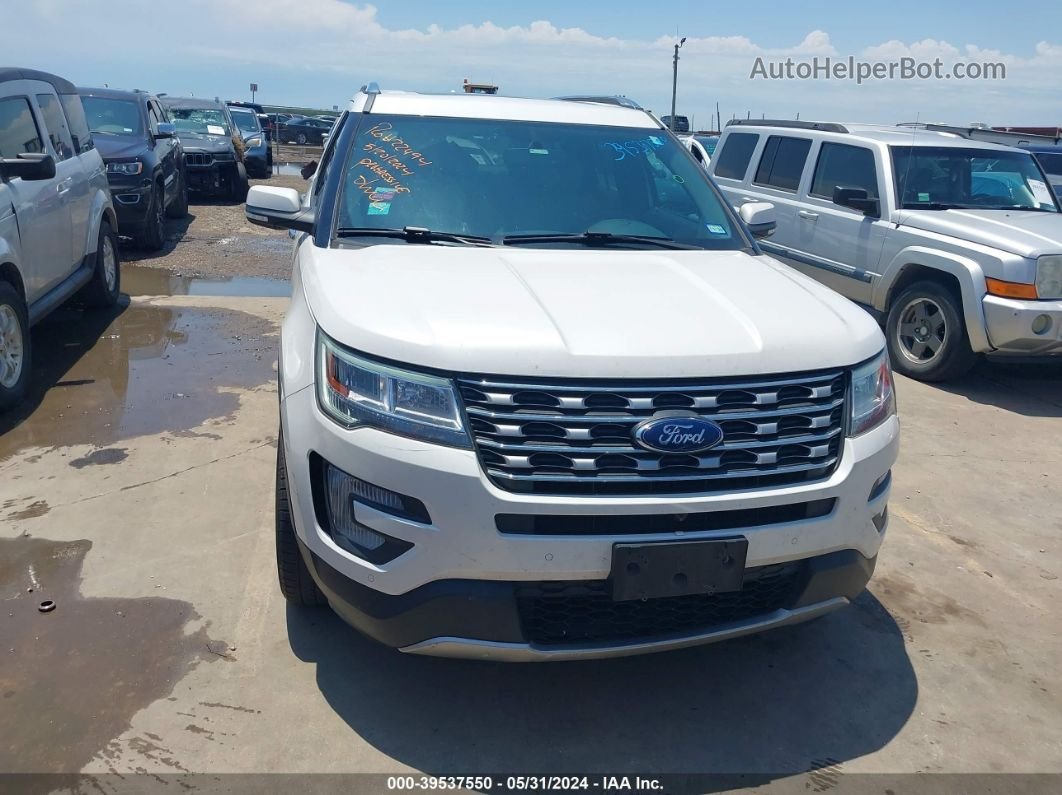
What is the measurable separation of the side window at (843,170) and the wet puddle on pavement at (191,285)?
17.4ft

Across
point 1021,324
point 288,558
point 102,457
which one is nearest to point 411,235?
point 288,558

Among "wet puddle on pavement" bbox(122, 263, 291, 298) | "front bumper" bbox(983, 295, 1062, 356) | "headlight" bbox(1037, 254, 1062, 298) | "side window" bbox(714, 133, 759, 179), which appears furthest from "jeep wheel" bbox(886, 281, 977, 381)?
"wet puddle on pavement" bbox(122, 263, 291, 298)

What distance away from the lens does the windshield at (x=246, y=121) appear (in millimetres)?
23203

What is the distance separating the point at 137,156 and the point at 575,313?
933cm

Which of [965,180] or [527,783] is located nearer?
[527,783]

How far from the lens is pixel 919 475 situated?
16.7 feet

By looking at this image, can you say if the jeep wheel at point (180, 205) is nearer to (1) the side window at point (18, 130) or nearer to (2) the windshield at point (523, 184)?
(1) the side window at point (18, 130)

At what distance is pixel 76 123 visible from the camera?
23.6 feet

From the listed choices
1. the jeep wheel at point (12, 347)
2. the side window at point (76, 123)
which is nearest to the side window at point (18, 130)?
the side window at point (76, 123)

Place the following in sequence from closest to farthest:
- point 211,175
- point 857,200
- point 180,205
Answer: point 857,200 < point 180,205 < point 211,175

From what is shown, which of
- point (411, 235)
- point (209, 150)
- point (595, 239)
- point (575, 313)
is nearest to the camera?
point (575, 313)

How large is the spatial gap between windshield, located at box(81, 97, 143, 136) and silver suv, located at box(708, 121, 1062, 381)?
7909mm

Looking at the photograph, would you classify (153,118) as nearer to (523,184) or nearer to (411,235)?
(523,184)

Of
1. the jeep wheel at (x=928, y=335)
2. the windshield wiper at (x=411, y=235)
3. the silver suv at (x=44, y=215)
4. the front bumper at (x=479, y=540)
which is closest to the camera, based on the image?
the front bumper at (x=479, y=540)
